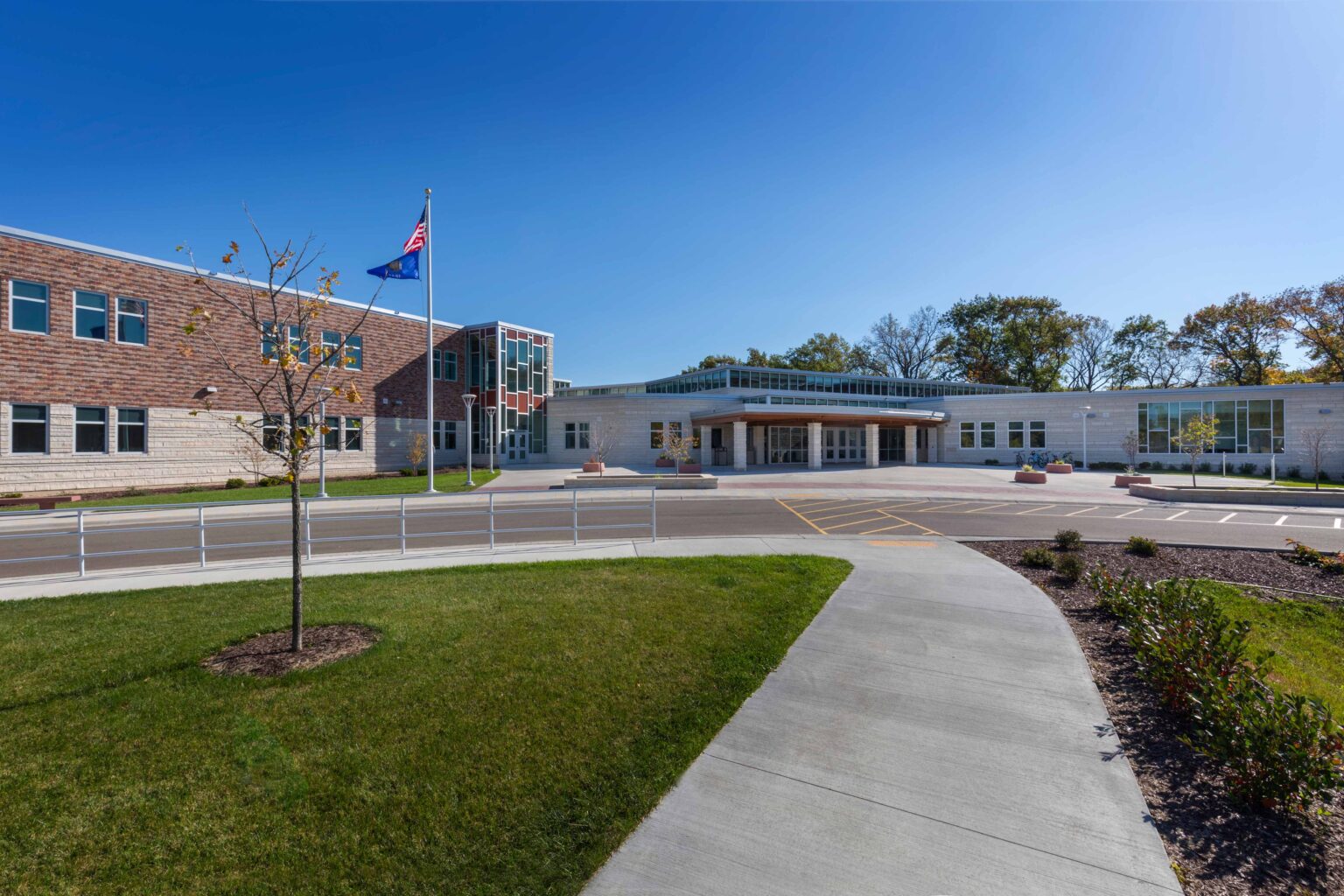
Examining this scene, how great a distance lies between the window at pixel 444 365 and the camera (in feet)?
118

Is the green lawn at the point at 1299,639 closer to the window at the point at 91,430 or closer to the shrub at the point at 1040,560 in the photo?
the shrub at the point at 1040,560

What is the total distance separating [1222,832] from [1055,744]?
903mm

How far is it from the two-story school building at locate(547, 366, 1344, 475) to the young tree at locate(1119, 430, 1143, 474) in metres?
0.31

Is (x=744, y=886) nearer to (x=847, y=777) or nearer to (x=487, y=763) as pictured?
(x=847, y=777)

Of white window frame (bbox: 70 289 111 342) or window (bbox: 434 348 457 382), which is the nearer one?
white window frame (bbox: 70 289 111 342)

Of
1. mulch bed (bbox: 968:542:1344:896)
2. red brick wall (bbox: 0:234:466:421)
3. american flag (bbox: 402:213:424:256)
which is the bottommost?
mulch bed (bbox: 968:542:1344:896)

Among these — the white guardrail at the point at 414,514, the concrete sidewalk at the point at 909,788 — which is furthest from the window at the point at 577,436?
the concrete sidewalk at the point at 909,788

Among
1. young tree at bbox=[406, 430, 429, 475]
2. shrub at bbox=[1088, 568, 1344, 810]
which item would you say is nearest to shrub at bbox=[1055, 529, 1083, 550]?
shrub at bbox=[1088, 568, 1344, 810]

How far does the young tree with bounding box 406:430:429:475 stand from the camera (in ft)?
106

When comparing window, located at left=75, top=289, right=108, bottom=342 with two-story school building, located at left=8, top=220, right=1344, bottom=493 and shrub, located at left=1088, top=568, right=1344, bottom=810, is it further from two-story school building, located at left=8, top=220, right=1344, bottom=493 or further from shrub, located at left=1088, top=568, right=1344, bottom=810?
shrub, located at left=1088, top=568, right=1344, bottom=810

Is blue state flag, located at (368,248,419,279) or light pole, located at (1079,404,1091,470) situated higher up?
blue state flag, located at (368,248,419,279)

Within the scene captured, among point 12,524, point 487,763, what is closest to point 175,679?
point 487,763

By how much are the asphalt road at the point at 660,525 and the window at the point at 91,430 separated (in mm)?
7594

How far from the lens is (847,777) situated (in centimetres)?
357
